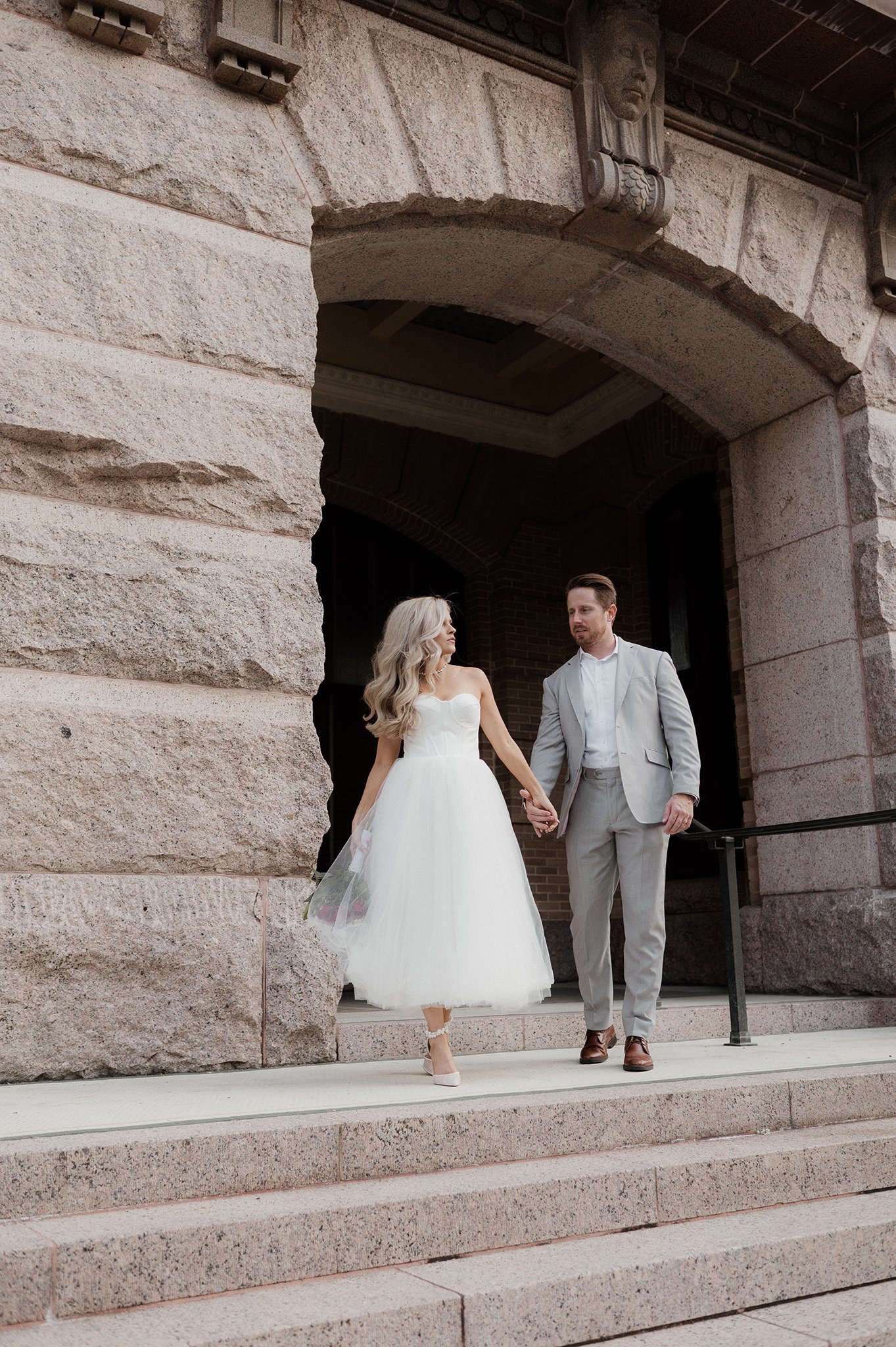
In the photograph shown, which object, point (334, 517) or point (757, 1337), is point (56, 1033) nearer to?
point (757, 1337)

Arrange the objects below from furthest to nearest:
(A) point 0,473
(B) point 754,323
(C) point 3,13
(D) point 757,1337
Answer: (B) point 754,323 < (C) point 3,13 < (A) point 0,473 < (D) point 757,1337

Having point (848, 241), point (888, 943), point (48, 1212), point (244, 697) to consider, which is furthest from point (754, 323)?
point (48, 1212)

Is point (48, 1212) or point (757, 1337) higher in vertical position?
point (48, 1212)

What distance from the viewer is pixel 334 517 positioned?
11.1m

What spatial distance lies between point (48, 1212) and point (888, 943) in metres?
5.03

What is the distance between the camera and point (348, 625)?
11109mm

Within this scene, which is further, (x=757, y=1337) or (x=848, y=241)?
(x=848, y=241)

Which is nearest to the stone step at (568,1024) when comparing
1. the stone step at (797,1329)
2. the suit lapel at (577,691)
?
the suit lapel at (577,691)

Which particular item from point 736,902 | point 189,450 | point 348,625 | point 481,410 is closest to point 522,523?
point 481,410

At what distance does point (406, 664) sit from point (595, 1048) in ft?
5.67

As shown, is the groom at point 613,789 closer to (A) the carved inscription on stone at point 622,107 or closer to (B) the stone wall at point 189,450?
(B) the stone wall at point 189,450

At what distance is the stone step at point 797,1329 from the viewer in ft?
8.99

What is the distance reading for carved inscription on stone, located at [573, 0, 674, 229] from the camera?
630cm

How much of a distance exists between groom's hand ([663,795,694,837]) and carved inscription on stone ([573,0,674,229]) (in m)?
3.25
